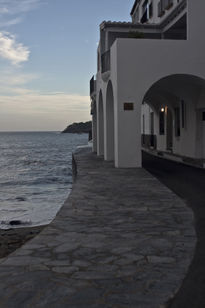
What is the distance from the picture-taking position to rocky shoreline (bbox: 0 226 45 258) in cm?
580

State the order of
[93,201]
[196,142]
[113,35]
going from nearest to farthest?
[93,201]
[196,142]
[113,35]

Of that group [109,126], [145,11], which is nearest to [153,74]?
[109,126]

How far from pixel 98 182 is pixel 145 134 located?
1809 centimetres

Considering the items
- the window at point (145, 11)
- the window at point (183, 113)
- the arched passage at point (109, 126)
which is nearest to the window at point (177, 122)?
the window at point (183, 113)

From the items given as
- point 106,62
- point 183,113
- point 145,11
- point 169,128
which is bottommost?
point 169,128

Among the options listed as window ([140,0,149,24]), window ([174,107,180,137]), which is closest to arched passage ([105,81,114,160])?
window ([174,107,180,137])

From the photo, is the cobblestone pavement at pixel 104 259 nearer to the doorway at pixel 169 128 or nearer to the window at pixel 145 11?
the doorway at pixel 169 128

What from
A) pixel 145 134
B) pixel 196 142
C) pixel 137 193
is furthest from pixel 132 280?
pixel 145 134

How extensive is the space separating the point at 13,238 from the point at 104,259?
339 cm

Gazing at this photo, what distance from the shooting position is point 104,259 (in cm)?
382

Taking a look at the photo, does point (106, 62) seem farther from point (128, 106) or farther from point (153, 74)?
point (128, 106)

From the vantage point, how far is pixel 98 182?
9.54 m

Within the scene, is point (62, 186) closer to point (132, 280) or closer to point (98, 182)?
point (98, 182)

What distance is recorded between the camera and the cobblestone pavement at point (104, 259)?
2.95 metres
